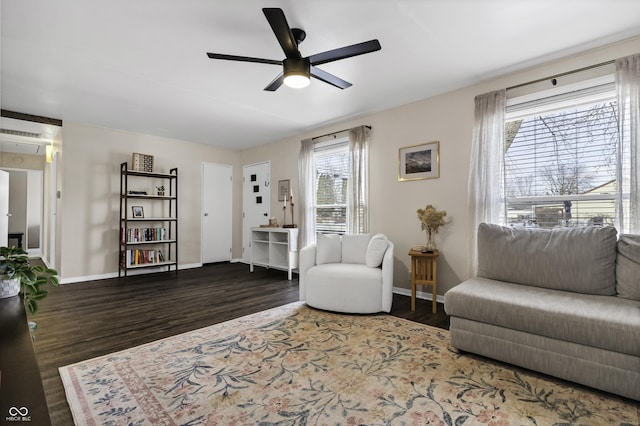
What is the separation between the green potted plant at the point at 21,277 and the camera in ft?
4.39

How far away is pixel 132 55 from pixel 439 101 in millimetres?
3280

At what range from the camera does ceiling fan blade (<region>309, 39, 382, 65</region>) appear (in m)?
2.21

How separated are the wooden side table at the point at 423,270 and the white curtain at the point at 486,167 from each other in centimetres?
40

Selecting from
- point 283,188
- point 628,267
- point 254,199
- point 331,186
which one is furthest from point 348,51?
point 254,199

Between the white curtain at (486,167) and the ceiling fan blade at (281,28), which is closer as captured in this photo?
the ceiling fan blade at (281,28)

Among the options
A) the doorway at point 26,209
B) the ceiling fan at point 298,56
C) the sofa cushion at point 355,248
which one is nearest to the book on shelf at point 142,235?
the sofa cushion at point 355,248

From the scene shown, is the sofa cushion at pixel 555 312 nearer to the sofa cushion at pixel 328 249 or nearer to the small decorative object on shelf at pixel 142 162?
the sofa cushion at pixel 328 249

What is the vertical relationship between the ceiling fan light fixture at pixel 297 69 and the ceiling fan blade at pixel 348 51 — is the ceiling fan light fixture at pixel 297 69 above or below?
below

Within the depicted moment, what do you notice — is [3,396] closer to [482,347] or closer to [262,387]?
[262,387]

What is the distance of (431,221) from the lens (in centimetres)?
354

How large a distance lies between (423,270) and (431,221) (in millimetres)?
561

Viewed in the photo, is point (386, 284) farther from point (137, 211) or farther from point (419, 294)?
point (137, 211)

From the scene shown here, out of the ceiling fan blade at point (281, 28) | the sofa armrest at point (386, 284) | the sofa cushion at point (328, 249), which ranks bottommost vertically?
the sofa armrest at point (386, 284)

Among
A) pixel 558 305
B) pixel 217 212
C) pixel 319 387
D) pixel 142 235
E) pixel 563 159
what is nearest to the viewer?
pixel 319 387
